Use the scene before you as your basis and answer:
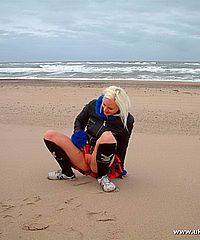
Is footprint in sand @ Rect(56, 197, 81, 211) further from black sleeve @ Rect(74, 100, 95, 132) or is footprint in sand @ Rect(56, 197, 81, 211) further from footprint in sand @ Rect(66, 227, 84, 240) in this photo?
black sleeve @ Rect(74, 100, 95, 132)

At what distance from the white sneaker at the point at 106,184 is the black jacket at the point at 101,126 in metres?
0.31

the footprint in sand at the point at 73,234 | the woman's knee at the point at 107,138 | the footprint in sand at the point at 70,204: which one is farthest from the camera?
the woman's knee at the point at 107,138

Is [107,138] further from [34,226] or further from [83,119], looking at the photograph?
[34,226]

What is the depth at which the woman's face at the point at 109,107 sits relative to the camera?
3.39m

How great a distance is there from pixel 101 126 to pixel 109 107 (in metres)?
0.26

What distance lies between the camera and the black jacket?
357 cm

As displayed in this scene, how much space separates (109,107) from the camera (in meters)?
3.42

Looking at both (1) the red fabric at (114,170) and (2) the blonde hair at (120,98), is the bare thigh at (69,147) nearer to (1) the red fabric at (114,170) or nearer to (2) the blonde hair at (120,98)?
(1) the red fabric at (114,170)

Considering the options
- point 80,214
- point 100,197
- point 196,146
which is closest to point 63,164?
point 100,197

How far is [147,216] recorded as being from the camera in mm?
2945

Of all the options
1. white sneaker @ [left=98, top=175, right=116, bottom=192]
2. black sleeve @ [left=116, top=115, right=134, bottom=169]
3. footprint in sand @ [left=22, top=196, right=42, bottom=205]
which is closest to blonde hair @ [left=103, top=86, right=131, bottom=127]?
black sleeve @ [left=116, top=115, right=134, bottom=169]

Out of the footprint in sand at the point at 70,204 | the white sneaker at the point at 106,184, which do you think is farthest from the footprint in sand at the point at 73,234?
the white sneaker at the point at 106,184

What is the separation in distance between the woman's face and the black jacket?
85 millimetres

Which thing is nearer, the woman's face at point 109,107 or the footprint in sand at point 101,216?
the footprint in sand at point 101,216
